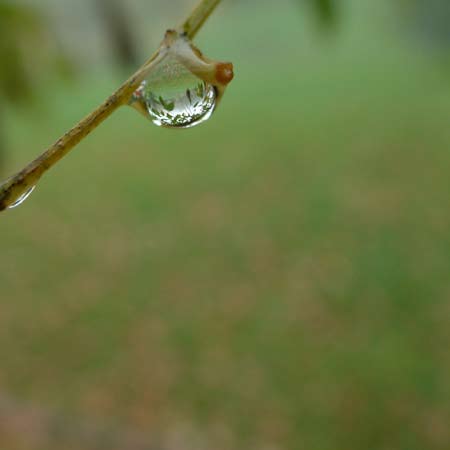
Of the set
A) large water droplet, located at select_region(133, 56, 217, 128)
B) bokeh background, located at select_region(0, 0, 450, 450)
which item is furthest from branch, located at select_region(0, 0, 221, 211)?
bokeh background, located at select_region(0, 0, 450, 450)

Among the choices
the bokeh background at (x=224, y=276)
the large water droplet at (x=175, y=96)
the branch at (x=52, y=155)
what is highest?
the bokeh background at (x=224, y=276)

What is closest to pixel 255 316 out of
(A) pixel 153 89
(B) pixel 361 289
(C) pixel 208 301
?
(C) pixel 208 301

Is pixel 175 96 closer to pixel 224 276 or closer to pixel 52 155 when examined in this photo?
pixel 52 155

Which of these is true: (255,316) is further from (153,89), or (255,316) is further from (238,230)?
(153,89)

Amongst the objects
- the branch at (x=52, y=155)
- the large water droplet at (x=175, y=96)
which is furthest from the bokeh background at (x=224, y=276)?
the branch at (x=52, y=155)

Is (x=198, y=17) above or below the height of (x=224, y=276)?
below

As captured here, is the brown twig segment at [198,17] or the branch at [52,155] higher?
the brown twig segment at [198,17]

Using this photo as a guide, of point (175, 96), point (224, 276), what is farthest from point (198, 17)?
point (224, 276)

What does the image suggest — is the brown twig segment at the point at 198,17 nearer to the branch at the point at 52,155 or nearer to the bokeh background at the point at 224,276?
the branch at the point at 52,155
